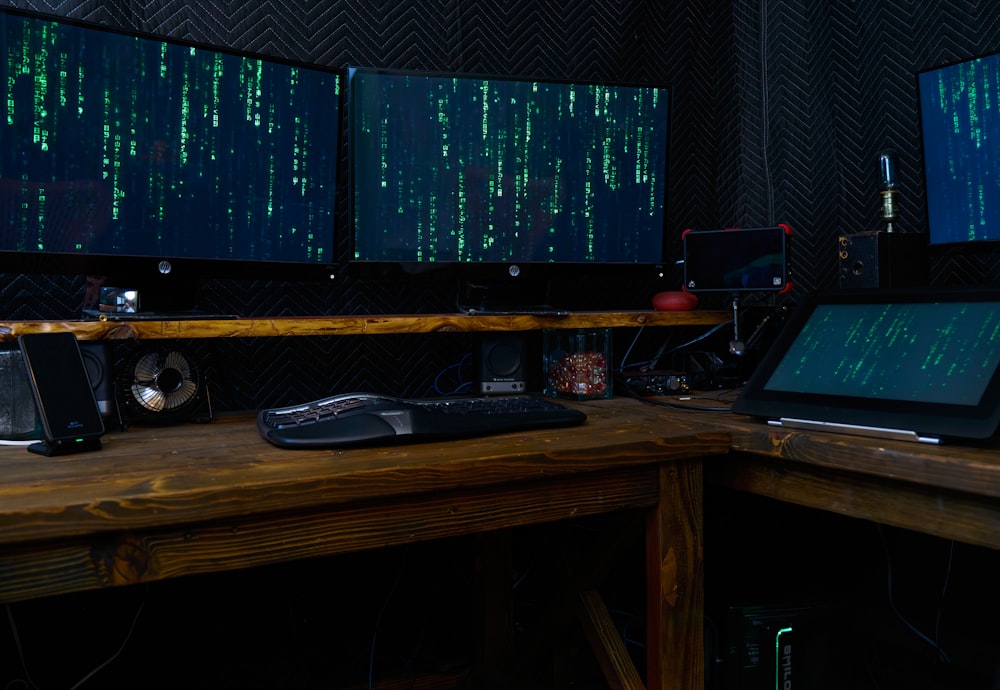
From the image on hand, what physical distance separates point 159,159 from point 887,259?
4.12 feet

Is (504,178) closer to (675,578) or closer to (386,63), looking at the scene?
(386,63)

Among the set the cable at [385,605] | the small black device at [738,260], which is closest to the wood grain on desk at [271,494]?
the small black device at [738,260]

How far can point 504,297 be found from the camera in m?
1.46

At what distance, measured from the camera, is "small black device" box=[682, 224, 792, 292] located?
1404 millimetres

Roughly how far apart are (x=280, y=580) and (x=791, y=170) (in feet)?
4.73

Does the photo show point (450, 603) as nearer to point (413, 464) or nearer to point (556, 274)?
point (556, 274)

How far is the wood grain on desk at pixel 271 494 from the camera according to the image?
67cm

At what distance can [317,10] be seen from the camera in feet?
4.86

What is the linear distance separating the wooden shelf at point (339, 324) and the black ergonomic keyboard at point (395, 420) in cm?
Answer: 14

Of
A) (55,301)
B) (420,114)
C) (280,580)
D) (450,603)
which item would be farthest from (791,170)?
(55,301)

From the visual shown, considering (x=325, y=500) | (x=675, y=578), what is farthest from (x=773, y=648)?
(x=325, y=500)

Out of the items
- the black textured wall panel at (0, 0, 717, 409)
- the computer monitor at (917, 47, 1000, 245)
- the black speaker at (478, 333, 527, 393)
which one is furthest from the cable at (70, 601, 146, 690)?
the computer monitor at (917, 47, 1000, 245)

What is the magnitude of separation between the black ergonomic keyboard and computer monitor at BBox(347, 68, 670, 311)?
1.05ft

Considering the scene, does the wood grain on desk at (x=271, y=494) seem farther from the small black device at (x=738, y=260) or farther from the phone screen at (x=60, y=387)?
the small black device at (x=738, y=260)
